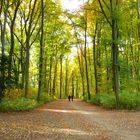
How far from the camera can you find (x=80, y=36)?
4588 centimetres

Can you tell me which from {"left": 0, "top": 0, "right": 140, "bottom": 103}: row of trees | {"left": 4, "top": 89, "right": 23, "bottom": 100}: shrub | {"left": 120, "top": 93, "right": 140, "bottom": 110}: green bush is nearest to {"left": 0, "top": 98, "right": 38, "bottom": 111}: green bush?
{"left": 0, "top": 0, "right": 140, "bottom": 103}: row of trees

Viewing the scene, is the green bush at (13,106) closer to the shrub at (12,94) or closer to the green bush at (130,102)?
the shrub at (12,94)

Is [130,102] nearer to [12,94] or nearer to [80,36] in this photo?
[12,94]

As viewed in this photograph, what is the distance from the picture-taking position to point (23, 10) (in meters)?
33.8

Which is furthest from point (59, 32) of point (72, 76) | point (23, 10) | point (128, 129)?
point (72, 76)

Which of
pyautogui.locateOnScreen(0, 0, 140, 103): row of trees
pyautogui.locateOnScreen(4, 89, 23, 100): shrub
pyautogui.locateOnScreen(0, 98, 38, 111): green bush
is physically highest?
pyautogui.locateOnScreen(0, 0, 140, 103): row of trees

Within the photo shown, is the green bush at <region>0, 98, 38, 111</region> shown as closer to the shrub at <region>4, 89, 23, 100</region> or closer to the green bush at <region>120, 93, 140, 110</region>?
the shrub at <region>4, 89, 23, 100</region>

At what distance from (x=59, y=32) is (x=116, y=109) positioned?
73.1 feet

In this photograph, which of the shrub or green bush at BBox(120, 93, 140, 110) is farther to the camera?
the shrub

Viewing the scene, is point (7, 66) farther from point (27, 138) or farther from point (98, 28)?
point (98, 28)

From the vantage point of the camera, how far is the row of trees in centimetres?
2581

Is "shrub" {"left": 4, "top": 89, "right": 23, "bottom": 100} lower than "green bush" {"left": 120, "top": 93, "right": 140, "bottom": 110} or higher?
higher

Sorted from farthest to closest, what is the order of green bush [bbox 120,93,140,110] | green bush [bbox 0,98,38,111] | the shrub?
the shrub
green bush [bbox 120,93,140,110]
green bush [bbox 0,98,38,111]

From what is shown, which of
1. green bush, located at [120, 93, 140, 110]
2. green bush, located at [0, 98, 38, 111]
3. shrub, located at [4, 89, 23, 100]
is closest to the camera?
green bush, located at [0, 98, 38, 111]
